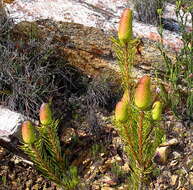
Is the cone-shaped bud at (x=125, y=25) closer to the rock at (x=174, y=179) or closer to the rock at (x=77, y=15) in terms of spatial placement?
the rock at (x=174, y=179)

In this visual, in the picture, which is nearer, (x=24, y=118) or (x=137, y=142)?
(x=137, y=142)

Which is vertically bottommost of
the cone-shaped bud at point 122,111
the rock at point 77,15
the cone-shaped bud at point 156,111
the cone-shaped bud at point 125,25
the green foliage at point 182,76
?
the cone-shaped bud at point 122,111

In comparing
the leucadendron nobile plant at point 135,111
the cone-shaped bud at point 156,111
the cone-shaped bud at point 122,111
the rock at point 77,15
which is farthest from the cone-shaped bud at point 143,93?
the rock at point 77,15

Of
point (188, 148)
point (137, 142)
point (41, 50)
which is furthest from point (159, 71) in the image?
point (137, 142)

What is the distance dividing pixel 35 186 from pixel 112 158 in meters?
0.67

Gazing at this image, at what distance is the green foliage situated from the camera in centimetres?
326

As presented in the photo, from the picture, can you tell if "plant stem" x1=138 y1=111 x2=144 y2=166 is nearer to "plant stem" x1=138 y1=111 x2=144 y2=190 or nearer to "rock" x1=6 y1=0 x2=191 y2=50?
"plant stem" x1=138 y1=111 x2=144 y2=190

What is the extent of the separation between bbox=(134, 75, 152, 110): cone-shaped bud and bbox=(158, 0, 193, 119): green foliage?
1.47m

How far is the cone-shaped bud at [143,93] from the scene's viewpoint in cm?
174

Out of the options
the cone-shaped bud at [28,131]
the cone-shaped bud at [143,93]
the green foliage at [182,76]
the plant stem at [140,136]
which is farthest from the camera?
the green foliage at [182,76]

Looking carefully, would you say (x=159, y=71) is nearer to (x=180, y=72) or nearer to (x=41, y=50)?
(x=180, y=72)

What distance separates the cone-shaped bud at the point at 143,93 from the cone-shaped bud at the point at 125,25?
26 centimetres

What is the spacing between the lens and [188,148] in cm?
326

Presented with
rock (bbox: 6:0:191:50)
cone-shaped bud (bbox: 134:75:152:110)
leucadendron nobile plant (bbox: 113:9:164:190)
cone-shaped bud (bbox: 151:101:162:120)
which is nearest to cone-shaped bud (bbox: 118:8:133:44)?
leucadendron nobile plant (bbox: 113:9:164:190)
